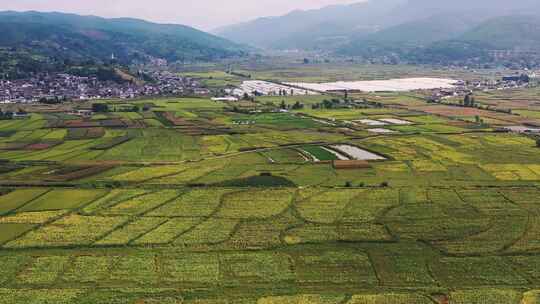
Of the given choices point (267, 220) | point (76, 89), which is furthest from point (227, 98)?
point (267, 220)

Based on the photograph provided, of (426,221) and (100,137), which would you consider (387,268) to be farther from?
(100,137)

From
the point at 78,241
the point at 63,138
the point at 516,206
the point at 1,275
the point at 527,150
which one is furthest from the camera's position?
the point at 63,138

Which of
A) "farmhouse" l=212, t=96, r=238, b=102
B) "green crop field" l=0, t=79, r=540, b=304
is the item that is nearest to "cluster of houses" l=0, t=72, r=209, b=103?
"farmhouse" l=212, t=96, r=238, b=102

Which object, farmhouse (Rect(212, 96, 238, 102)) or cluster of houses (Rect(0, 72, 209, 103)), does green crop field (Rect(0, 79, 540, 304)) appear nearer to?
farmhouse (Rect(212, 96, 238, 102))

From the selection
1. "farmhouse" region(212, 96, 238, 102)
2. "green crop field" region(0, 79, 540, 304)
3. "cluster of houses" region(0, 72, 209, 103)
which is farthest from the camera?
"farmhouse" region(212, 96, 238, 102)

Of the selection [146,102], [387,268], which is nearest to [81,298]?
[387,268]

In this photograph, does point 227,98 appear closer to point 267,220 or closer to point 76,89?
point 76,89
